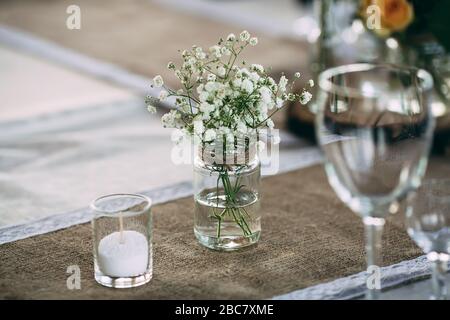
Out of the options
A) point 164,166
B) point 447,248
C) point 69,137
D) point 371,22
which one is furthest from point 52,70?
point 447,248

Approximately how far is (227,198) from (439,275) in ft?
1.10

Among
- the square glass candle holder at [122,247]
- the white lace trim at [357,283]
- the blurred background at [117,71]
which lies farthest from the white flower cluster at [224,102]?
the blurred background at [117,71]

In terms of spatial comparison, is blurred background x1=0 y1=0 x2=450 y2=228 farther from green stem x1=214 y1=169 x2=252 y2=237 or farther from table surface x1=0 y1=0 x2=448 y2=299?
green stem x1=214 y1=169 x2=252 y2=237

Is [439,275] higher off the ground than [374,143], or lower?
lower

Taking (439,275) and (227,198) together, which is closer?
(439,275)

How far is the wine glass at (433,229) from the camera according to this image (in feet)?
3.84

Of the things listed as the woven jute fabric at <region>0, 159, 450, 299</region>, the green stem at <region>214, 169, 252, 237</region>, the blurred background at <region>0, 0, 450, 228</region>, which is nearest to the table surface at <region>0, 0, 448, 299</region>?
the blurred background at <region>0, 0, 450, 228</region>

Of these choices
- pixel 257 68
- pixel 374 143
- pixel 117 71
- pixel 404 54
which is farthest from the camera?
pixel 117 71

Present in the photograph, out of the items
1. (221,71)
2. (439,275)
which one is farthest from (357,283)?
(221,71)

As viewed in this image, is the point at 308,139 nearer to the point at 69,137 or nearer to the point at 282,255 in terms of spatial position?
the point at 69,137

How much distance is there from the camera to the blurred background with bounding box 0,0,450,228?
178 centimetres

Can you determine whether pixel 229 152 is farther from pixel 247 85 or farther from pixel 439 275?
pixel 439 275

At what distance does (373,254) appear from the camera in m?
A: 1.13

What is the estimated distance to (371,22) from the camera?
181cm
